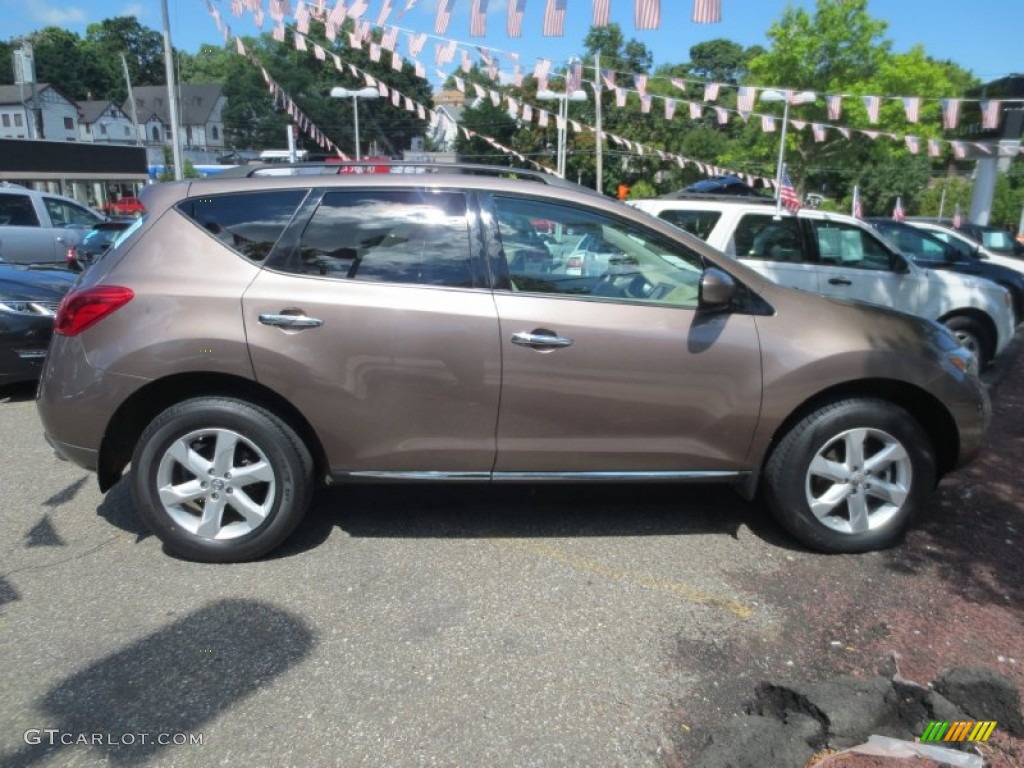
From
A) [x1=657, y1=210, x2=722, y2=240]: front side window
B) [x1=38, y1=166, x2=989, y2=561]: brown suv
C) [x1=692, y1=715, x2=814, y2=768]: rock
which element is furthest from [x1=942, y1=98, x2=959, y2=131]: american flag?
[x1=692, y1=715, x2=814, y2=768]: rock

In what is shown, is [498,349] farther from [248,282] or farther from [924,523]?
[924,523]

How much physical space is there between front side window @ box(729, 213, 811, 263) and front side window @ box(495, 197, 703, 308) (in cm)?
423

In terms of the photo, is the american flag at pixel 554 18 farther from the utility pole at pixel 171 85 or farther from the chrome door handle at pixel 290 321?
the utility pole at pixel 171 85

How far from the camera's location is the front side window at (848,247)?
24.8ft

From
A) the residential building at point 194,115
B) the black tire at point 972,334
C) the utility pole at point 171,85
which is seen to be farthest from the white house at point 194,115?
the black tire at point 972,334

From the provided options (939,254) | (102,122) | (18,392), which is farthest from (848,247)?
(102,122)

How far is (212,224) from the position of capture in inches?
138

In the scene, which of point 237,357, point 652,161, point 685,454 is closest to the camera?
point 237,357

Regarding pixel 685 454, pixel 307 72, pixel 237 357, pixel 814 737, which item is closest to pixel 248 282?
pixel 237 357

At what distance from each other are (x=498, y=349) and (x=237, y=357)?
1149mm

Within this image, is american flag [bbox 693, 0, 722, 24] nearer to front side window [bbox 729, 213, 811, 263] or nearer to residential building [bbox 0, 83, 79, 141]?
front side window [bbox 729, 213, 811, 263]

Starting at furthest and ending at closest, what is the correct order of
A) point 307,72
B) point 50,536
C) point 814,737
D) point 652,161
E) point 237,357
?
point 652,161
point 307,72
point 50,536
point 237,357
point 814,737

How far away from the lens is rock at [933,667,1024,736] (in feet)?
8.34

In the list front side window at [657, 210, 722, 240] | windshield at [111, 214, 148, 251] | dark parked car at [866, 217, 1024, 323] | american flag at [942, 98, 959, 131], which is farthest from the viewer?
american flag at [942, 98, 959, 131]
